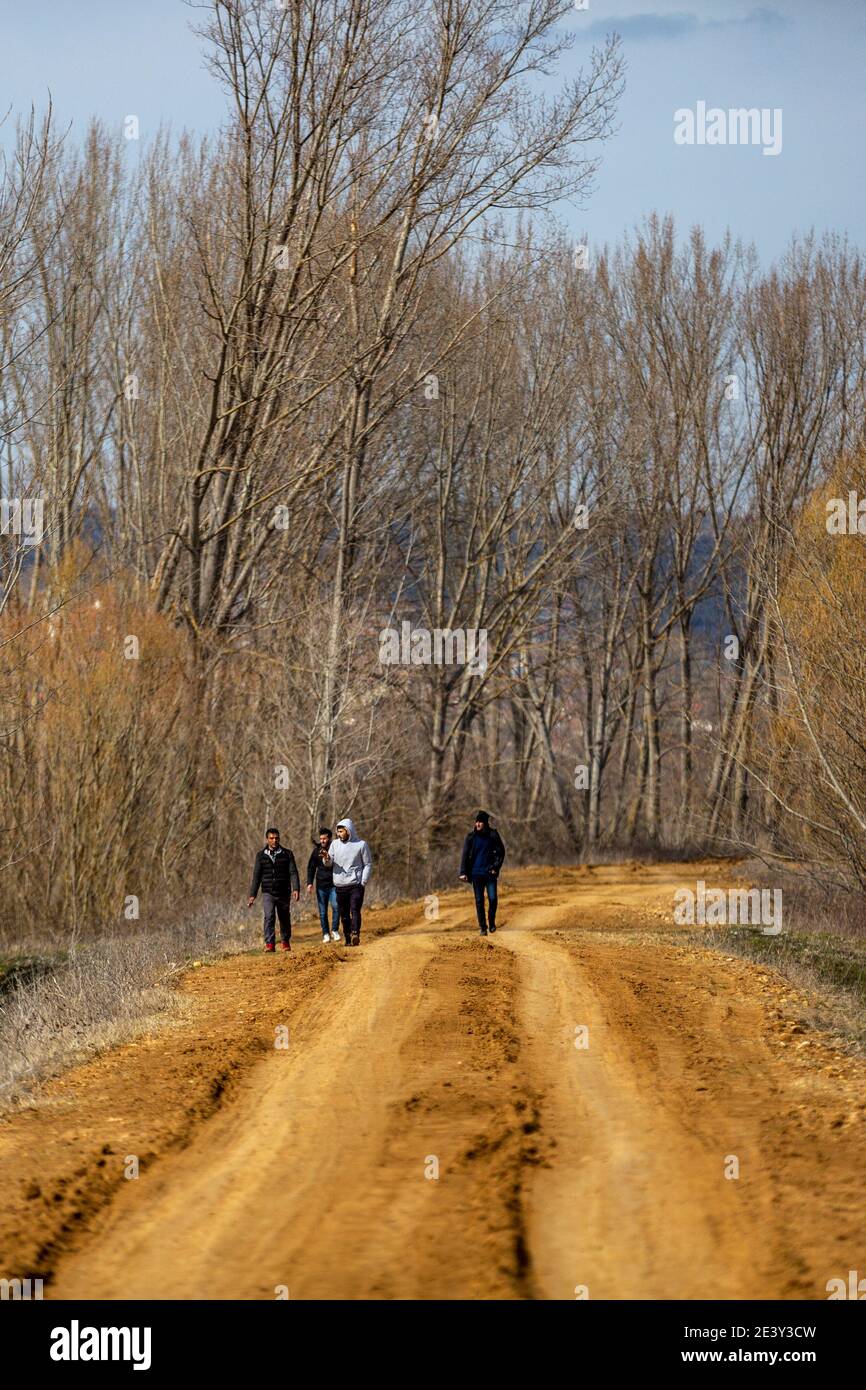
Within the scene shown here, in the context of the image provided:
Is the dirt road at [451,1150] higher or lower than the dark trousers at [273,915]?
higher

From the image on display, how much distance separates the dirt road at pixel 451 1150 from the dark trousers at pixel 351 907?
14.0ft

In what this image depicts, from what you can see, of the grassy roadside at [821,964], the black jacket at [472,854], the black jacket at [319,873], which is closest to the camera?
the grassy roadside at [821,964]

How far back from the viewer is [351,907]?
18688 mm

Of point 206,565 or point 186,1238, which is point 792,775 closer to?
point 206,565

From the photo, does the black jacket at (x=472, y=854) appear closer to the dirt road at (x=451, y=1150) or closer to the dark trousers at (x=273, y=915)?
the dark trousers at (x=273, y=915)

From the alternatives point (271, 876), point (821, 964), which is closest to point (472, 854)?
point (271, 876)

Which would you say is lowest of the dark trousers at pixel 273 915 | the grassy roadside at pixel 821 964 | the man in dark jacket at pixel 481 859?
the grassy roadside at pixel 821 964

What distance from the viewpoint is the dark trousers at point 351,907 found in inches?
732

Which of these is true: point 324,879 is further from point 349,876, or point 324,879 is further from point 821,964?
point 821,964

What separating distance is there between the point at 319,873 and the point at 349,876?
614 millimetres

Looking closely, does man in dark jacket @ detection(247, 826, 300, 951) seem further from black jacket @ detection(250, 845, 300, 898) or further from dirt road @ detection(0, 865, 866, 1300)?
dirt road @ detection(0, 865, 866, 1300)

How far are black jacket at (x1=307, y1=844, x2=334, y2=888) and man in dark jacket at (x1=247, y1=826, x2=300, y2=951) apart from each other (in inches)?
12.2

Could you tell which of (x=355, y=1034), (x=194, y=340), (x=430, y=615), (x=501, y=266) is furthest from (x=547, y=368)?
(x=355, y=1034)

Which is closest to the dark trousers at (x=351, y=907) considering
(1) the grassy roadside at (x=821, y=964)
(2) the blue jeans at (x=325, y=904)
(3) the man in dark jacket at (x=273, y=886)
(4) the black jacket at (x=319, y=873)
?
(4) the black jacket at (x=319, y=873)
